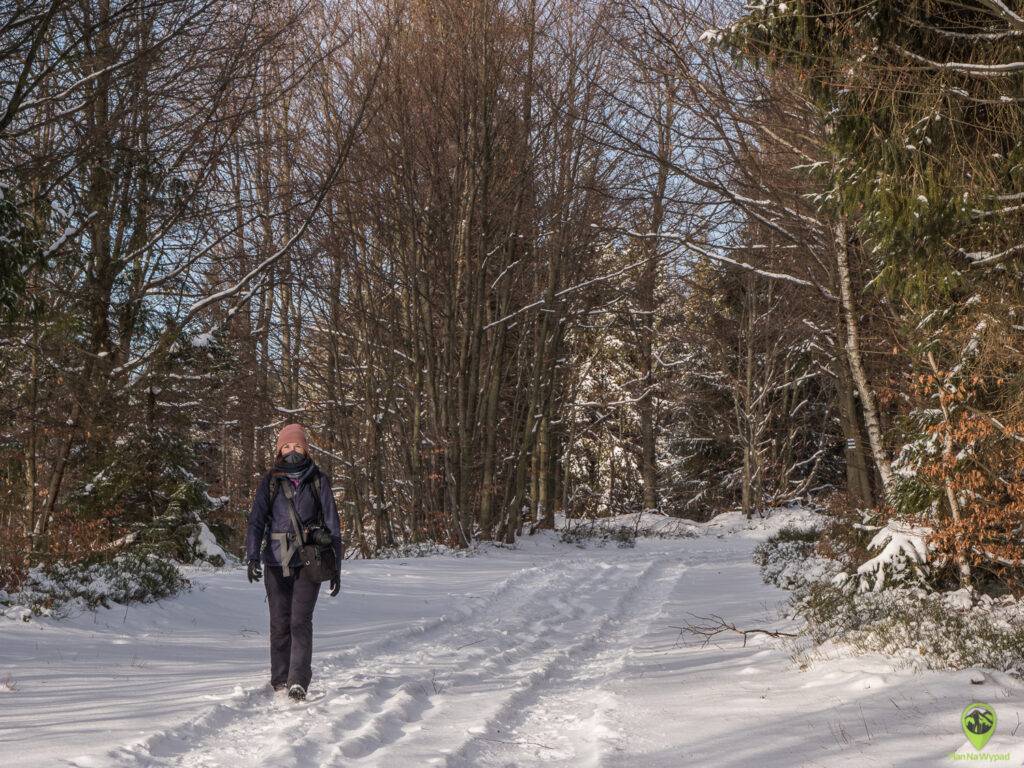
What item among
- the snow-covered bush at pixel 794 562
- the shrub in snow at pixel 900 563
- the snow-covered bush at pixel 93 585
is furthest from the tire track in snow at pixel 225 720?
the snow-covered bush at pixel 794 562

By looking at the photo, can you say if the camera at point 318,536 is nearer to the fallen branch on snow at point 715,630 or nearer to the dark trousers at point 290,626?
the dark trousers at point 290,626

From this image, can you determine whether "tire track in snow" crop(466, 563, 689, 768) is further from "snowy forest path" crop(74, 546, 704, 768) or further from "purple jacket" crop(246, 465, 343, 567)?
"purple jacket" crop(246, 465, 343, 567)

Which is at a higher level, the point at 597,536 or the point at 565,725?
the point at 597,536

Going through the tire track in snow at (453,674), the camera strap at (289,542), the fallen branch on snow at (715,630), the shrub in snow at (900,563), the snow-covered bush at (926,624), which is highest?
the camera strap at (289,542)

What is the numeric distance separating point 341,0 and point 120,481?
12163 mm

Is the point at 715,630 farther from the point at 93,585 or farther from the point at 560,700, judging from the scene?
the point at 93,585

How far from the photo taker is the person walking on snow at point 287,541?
6781mm

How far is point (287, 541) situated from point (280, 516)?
217 millimetres

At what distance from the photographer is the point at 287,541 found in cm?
698

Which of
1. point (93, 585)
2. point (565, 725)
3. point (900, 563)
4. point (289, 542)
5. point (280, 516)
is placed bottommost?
point (565, 725)

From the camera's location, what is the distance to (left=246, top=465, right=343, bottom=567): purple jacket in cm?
699

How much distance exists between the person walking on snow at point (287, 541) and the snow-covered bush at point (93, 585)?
275 centimetres

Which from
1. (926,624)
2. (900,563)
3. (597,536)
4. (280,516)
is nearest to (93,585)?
(280,516)

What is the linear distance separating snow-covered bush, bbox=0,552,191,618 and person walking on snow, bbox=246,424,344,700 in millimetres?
2753
